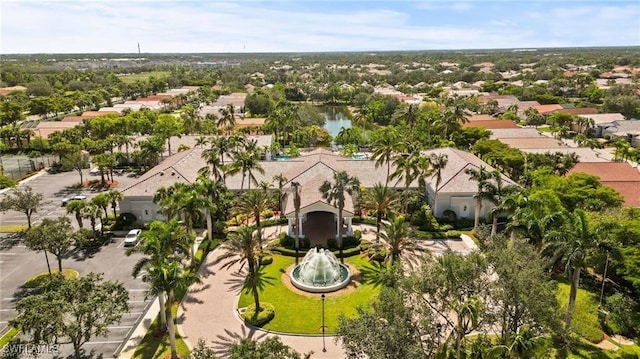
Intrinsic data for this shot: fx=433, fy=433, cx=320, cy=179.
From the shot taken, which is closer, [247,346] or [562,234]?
[247,346]

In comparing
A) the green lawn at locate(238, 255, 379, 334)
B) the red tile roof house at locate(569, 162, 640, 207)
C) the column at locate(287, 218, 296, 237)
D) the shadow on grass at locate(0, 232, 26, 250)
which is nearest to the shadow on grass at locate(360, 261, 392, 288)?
the green lawn at locate(238, 255, 379, 334)

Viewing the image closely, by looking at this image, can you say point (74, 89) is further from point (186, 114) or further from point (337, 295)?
point (337, 295)

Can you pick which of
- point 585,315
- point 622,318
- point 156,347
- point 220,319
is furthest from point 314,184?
point 622,318

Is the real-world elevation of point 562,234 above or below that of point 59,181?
above

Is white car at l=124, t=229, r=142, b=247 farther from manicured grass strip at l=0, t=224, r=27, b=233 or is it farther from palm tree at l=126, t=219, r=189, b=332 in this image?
palm tree at l=126, t=219, r=189, b=332

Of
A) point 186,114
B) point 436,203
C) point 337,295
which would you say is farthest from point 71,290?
point 186,114

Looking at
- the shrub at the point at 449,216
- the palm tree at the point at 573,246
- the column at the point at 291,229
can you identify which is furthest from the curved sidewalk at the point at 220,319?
the shrub at the point at 449,216

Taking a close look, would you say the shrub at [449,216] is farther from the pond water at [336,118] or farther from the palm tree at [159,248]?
the pond water at [336,118]

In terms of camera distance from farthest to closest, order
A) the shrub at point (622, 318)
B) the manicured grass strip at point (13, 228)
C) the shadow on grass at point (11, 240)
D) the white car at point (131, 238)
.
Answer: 1. the manicured grass strip at point (13, 228)
2. the shadow on grass at point (11, 240)
3. the white car at point (131, 238)
4. the shrub at point (622, 318)
